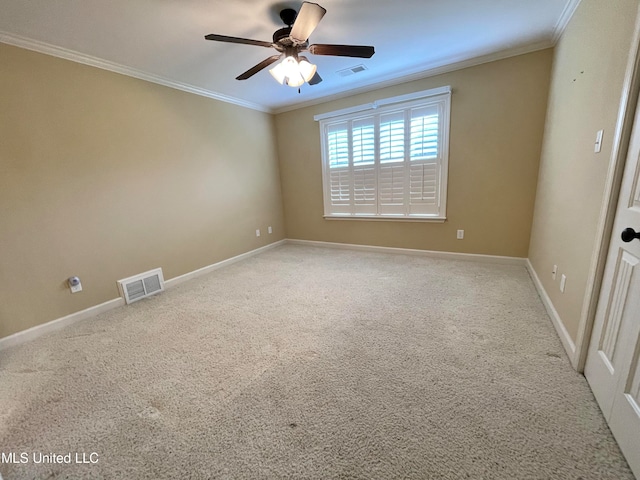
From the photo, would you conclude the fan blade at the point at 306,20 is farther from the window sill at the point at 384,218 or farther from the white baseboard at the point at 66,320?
the white baseboard at the point at 66,320

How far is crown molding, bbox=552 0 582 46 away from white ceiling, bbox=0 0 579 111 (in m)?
0.01

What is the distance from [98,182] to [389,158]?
3.48 metres

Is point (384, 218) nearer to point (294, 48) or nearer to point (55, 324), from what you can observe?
point (294, 48)

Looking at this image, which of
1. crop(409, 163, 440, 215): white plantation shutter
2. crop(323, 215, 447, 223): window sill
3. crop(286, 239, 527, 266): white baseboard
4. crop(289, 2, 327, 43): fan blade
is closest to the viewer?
crop(289, 2, 327, 43): fan blade

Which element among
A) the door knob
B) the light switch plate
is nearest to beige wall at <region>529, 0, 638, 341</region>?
the light switch plate

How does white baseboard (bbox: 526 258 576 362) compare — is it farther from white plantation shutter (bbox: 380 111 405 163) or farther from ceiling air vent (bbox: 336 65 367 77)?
ceiling air vent (bbox: 336 65 367 77)

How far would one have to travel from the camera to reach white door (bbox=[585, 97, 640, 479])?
1.07 meters

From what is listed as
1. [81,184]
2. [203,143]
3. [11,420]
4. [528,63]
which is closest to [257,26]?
[203,143]

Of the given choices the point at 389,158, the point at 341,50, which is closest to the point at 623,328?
the point at 341,50

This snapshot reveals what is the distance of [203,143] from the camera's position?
3.52 m

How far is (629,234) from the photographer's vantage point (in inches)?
44.1

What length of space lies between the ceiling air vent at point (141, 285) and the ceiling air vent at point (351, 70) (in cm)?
328

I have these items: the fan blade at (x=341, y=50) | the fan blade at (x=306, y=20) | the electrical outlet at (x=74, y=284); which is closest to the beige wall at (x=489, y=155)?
the fan blade at (x=341, y=50)

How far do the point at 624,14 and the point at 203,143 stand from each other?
3.84 m
